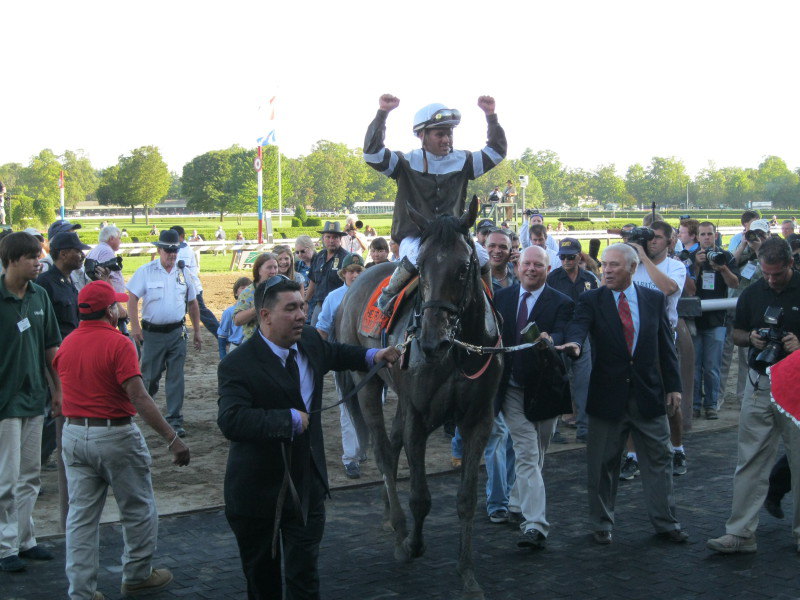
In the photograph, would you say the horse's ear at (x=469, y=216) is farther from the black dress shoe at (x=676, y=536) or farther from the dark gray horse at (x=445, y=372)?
the black dress shoe at (x=676, y=536)

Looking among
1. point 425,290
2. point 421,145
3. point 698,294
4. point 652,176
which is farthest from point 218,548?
point 652,176

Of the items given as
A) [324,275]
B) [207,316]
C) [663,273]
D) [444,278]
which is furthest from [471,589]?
[207,316]

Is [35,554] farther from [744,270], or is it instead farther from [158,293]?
[744,270]

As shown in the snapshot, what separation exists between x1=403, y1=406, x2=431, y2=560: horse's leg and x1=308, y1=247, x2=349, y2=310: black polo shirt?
191 inches

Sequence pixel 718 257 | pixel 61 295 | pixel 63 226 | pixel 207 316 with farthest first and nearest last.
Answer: pixel 207 316, pixel 718 257, pixel 63 226, pixel 61 295

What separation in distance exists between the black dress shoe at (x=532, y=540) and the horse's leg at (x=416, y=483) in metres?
0.72

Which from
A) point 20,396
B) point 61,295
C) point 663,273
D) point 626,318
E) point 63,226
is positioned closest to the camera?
point 20,396

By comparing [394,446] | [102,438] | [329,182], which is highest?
[329,182]

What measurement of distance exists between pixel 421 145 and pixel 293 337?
2.92m

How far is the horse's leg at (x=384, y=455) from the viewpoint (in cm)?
579

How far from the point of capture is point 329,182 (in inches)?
4560

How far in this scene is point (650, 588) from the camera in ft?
16.6

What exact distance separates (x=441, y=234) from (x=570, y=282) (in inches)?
175

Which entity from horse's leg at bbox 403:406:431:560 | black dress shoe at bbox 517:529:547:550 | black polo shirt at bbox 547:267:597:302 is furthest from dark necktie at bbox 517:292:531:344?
black polo shirt at bbox 547:267:597:302
